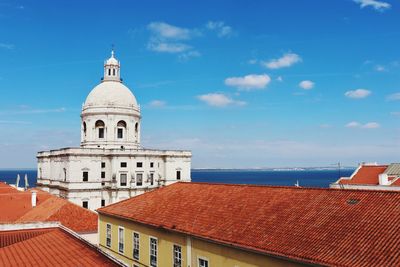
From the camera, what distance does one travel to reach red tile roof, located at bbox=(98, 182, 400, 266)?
16422mm

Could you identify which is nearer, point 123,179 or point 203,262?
point 203,262

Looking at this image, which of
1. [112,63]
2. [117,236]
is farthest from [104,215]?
[112,63]

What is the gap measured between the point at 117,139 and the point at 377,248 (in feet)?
193

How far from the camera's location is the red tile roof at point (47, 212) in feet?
122

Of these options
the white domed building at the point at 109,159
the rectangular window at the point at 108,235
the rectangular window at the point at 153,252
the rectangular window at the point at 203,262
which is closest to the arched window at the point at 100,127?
the white domed building at the point at 109,159

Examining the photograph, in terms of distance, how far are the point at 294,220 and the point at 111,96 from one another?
56.4 m

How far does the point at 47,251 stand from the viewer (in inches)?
804

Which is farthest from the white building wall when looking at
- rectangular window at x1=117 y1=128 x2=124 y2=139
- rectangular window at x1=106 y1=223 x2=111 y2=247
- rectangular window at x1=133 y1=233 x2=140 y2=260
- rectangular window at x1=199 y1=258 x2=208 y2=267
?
rectangular window at x1=199 y1=258 x2=208 y2=267

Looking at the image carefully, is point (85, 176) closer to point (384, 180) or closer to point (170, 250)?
point (170, 250)

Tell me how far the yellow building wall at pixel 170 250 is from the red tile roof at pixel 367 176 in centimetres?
3866

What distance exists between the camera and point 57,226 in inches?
1079

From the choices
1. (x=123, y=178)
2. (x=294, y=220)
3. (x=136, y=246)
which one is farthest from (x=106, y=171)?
(x=294, y=220)

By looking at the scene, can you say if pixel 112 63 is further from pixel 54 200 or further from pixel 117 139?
pixel 54 200

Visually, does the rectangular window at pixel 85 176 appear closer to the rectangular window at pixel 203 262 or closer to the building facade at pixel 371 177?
the building facade at pixel 371 177
